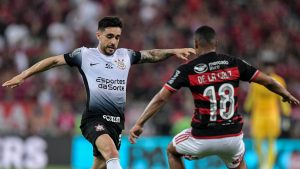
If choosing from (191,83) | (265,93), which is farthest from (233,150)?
(265,93)

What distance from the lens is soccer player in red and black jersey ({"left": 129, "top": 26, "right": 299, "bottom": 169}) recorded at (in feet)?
30.1

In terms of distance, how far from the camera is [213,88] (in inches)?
360

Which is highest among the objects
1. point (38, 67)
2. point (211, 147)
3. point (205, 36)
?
point (205, 36)

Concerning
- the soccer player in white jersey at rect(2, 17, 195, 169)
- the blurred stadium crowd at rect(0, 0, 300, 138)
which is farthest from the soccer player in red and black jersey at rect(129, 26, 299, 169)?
the blurred stadium crowd at rect(0, 0, 300, 138)

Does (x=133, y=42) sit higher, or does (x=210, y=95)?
(x=210, y=95)

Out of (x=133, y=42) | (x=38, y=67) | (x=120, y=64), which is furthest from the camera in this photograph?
(x=133, y=42)

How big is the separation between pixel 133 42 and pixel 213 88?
1268 cm

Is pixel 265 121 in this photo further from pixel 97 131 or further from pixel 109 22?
pixel 97 131

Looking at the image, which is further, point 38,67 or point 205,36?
point 38,67

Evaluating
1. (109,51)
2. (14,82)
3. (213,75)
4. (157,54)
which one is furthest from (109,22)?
(213,75)

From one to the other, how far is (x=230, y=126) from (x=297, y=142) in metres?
8.50

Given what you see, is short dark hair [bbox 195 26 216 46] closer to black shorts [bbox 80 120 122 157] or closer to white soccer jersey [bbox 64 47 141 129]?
white soccer jersey [bbox 64 47 141 129]

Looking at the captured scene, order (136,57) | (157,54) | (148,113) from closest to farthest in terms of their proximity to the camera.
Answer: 1. (148,113)
2. (136,57)
3. (157,54)

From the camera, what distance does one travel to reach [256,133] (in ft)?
54.2
